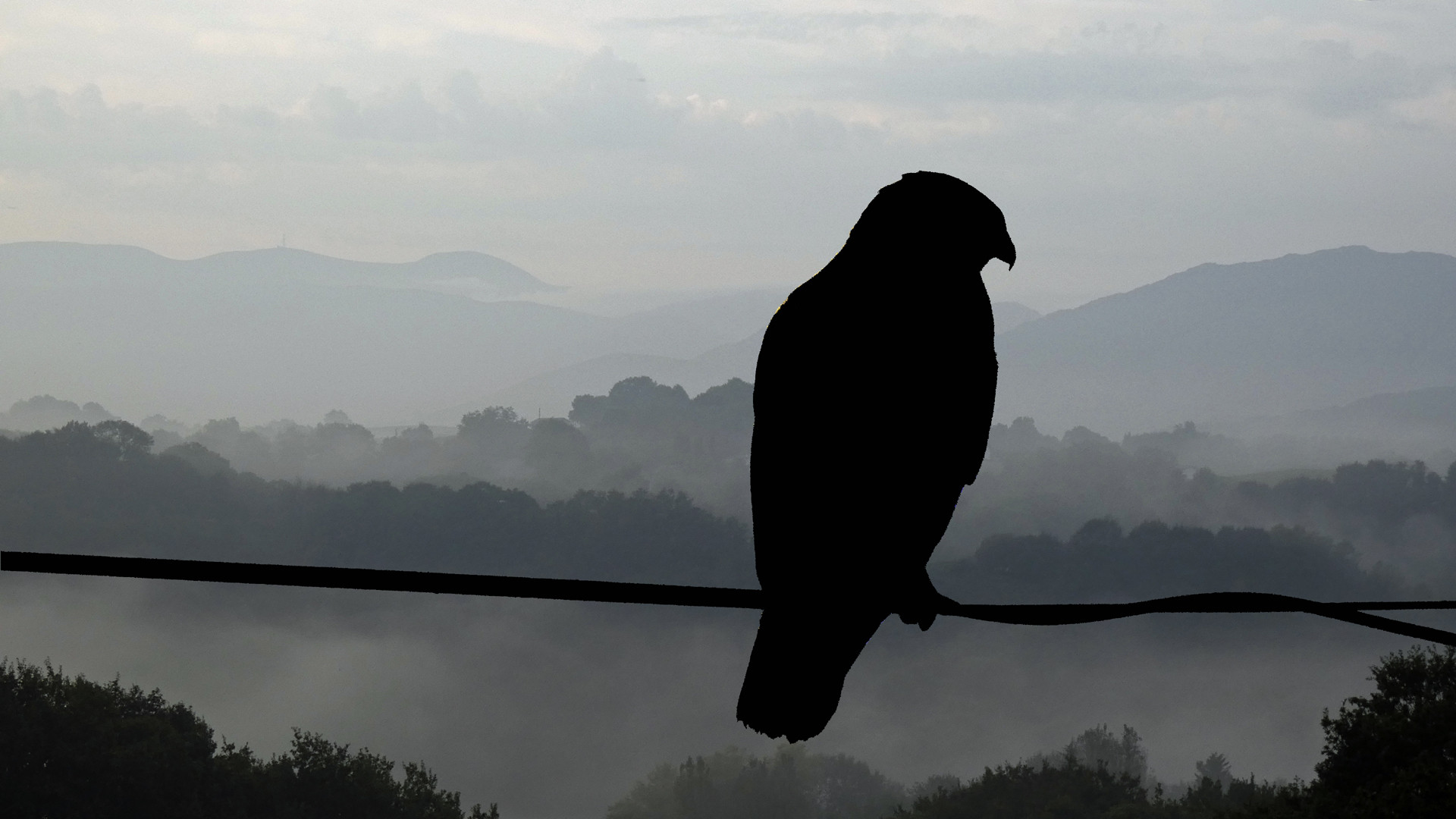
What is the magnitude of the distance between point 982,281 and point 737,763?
164334 millimetres

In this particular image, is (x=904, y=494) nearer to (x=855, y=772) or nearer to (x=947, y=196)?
(x=947, y=196)

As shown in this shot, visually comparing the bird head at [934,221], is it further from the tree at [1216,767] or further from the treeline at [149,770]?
the tree at [1216,767]

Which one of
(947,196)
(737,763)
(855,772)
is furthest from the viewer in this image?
(855,772)

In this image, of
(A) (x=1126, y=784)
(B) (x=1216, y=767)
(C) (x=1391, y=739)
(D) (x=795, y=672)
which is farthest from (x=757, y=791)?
(D) (x=795, y=672)

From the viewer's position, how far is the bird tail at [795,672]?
3854mm

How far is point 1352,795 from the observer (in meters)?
52.6

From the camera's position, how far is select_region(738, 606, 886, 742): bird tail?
3.85 metres

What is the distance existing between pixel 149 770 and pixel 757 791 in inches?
3146

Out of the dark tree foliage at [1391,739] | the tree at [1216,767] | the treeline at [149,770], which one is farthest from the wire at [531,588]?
the tree at [1216,767]

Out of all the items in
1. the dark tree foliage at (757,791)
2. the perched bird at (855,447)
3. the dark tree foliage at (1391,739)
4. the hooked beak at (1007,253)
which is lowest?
the dark tree foliage at (757,791)

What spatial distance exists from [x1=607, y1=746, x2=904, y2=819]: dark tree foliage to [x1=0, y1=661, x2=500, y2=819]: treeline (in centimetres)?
5871

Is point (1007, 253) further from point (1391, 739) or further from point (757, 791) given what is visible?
point (757, 791)

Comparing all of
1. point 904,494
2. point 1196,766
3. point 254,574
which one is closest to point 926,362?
point 904,494

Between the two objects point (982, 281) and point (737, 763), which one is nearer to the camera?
point (982, 281)
